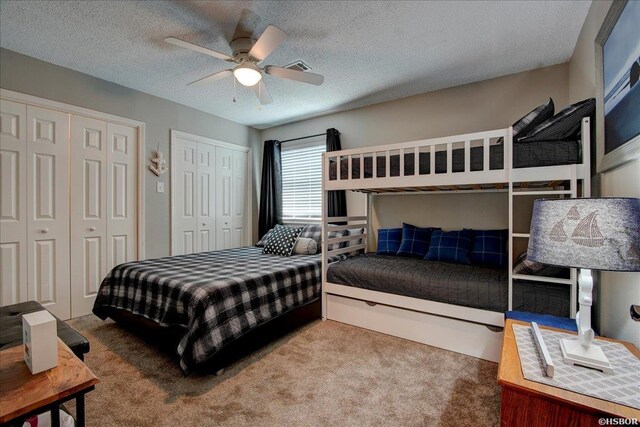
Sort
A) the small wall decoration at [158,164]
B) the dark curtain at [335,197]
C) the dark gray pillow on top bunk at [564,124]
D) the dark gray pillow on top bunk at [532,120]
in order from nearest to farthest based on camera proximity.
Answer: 1. the dark gray pillow on top bunk at [564,124]
2. the dark gray pillow on top bunk at [532,120]
3. the small wall decoration at [158,164]
4. the dark curtain at [335,197]

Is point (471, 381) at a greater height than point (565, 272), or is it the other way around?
point (565, 272)

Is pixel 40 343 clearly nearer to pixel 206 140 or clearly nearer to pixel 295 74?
pixel 295 74

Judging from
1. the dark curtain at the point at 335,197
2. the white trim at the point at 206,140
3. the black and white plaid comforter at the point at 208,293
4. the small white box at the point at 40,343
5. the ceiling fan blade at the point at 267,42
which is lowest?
the black and white plaid comforter at the point at 208,293

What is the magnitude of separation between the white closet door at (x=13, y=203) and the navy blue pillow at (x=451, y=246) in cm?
385

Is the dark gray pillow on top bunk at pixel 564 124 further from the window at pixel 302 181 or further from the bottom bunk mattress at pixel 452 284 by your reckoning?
the window at pixel 302 181

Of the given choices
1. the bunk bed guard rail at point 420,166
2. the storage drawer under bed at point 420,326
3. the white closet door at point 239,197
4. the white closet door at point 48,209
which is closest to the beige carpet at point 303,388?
the storage drawer under bed at point 420,326

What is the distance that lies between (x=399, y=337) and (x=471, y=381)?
71 cm

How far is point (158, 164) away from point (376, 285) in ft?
9.65

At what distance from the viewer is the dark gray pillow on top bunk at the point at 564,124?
5.97 ft

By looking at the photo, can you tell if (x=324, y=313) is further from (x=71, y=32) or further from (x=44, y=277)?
(x=71, y=32)

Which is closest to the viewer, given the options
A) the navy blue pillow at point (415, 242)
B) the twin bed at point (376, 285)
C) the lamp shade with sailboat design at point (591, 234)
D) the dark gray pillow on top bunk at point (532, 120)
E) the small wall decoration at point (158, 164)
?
the lamp shade with sailboat design at point (591, 234)

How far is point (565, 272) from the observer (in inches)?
77.2

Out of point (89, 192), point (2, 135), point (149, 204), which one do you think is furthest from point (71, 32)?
point (149, 204)

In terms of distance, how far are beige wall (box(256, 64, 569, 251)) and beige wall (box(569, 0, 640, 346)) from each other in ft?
1.66
